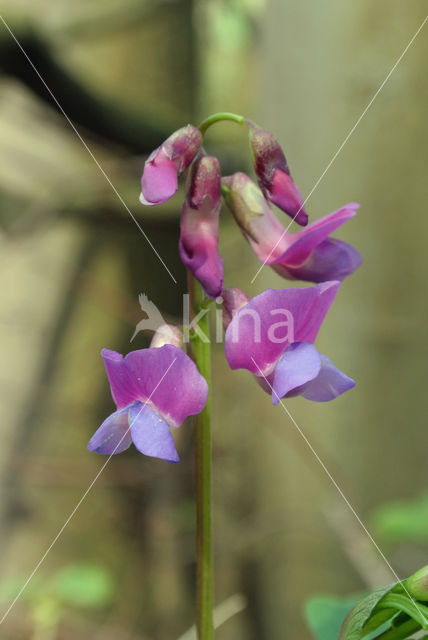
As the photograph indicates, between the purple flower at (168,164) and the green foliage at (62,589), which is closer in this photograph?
the purple flower at (168,164)

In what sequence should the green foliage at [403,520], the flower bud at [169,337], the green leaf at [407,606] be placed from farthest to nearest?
the green foliage at [403,520] < the flower bud at [169,337] < the green leaf at [407,606]

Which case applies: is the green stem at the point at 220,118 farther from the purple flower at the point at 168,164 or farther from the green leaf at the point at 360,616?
the green leaf at the point at 360,616

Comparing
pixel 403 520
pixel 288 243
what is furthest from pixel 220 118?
pixel 403 520

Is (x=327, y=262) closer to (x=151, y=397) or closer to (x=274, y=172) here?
(x=274, y=172)

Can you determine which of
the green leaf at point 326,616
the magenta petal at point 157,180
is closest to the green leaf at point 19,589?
the green leaf at point 326,616

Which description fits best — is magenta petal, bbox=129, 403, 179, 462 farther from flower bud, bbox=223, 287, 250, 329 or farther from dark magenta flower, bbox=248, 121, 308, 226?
dark magenta flower, bbox=248, 121, 308, 226

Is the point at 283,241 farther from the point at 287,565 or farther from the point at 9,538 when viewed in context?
the point at 9,538

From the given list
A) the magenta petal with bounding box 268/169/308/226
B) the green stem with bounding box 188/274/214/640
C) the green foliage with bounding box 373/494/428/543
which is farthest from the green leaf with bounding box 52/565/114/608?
the magenta petal with bounding box 268/169/308/226

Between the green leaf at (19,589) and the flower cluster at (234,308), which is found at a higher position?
the flower cluster at (234,308)
